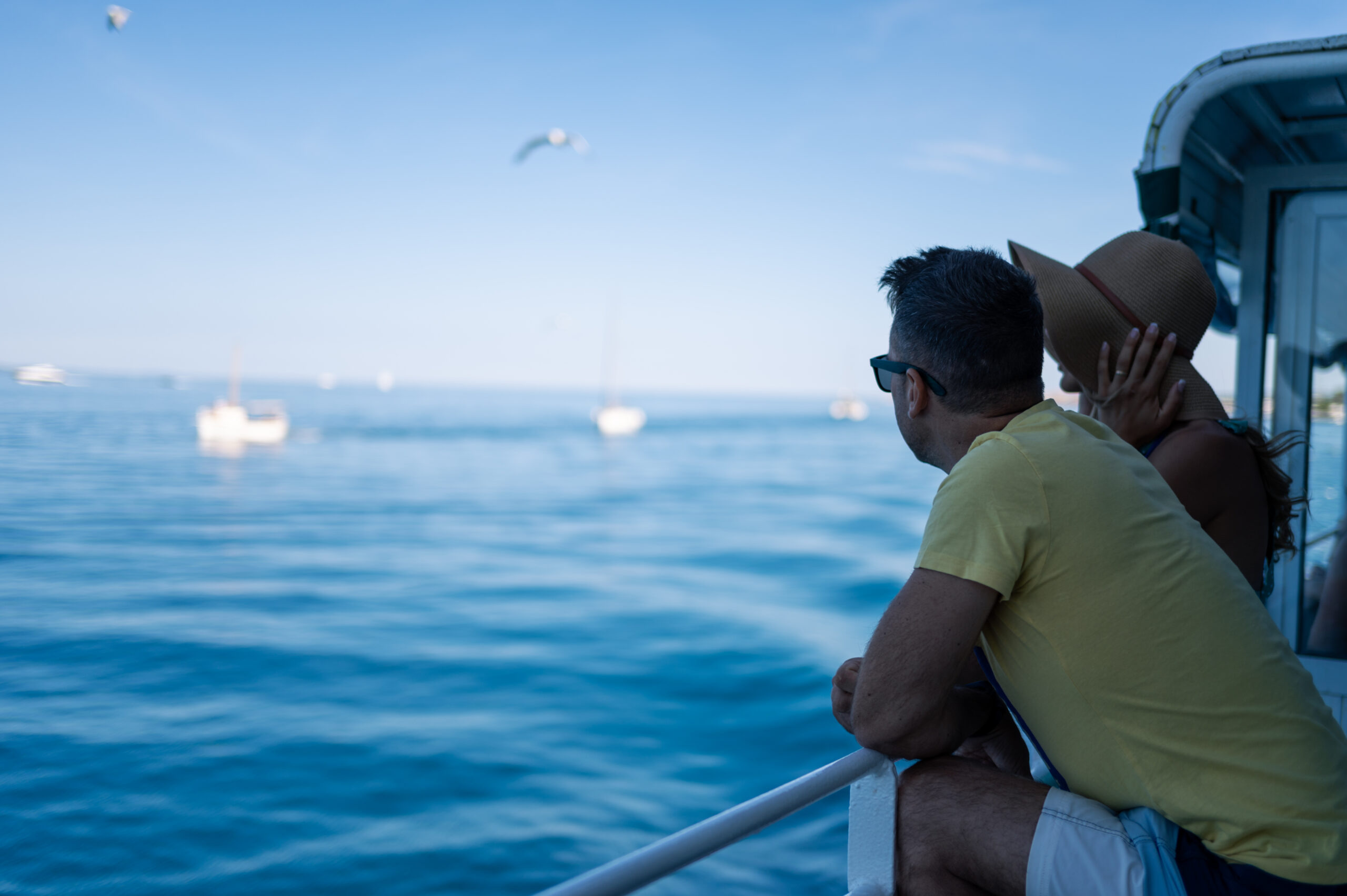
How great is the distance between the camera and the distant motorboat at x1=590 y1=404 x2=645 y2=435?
55.1m

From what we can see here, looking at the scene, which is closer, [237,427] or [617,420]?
[237,427]

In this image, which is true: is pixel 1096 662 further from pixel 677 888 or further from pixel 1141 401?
pixel 677 888

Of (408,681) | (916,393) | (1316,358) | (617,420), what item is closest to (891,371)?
(916,393)

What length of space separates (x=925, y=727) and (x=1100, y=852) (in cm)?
21

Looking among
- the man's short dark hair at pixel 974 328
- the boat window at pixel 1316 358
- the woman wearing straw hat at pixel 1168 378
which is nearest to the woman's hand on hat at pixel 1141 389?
the woman wearing straw hat at pixel 1168 378

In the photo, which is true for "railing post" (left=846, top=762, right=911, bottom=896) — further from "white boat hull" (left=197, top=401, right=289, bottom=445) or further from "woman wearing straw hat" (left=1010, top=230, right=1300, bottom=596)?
"white boat hull" (left=197, top=401, right=289, bottom=445)

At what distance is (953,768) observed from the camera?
1.12m

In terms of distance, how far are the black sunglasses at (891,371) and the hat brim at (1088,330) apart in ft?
1.44

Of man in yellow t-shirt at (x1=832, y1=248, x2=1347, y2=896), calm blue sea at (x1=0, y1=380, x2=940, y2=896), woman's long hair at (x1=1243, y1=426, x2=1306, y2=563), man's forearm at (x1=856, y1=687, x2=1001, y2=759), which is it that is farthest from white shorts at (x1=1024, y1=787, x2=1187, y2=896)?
calm blue sea at (x1=0, y1=380, x2=940, y2=896)

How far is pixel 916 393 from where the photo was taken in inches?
43.8

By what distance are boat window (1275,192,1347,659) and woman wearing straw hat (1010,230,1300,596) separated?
110 centimetres

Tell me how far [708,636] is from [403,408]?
238 ft

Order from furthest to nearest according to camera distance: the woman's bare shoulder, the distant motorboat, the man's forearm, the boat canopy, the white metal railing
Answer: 1. the distant motorboat
2. the boat canopy
3. the woman's bare shoulder
4. the man's forearm
5. the white metal railing

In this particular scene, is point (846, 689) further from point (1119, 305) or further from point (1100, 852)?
point (1119, 305)
